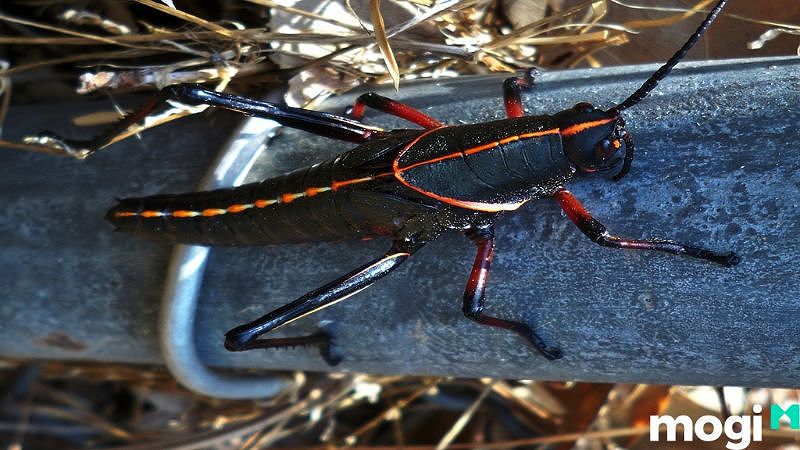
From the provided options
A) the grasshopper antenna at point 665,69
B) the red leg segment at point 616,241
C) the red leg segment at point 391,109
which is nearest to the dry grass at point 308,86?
the red leg segment at point 391,109

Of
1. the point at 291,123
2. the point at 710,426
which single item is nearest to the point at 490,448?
the point at 710,426

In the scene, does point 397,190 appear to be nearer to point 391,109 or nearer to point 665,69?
point 391,109

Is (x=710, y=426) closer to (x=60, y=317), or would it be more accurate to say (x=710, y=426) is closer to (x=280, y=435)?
(x=280, y=435)

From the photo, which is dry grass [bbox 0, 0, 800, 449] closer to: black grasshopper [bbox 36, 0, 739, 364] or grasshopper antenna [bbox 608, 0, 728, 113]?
black grasshopper [bbox 36, 0, 739, 364]

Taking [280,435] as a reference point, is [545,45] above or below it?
above

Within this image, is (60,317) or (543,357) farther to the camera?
(60,317)

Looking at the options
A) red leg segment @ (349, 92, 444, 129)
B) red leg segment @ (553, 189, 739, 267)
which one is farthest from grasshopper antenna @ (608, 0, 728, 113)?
red leg segment @ (349, 92, 444, 129)

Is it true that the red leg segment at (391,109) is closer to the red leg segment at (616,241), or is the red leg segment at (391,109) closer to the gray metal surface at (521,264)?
the gray metal surface at (521,264)
